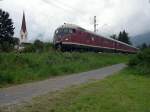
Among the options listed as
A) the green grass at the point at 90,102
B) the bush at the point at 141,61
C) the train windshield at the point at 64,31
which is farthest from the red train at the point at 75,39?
the green grass at the point at 90,102

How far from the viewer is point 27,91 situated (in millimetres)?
14555

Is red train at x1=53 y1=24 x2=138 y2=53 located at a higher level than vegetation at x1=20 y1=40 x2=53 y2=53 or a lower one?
higher

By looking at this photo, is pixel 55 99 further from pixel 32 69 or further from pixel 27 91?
pixel 32 69

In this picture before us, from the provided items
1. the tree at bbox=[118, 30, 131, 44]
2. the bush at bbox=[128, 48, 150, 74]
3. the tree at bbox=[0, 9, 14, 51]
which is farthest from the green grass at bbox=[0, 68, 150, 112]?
the tree at bbox=[118, 30, 131, 44]

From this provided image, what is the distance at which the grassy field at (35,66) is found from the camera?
18975mm

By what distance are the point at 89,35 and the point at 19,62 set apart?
18.9 metres

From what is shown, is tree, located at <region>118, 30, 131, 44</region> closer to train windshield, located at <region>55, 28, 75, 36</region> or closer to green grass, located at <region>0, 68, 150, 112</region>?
train windshield, located at <region>55, 28, 75, 36</region>

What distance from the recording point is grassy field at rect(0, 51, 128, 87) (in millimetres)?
18975

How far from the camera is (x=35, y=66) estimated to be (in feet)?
76.1

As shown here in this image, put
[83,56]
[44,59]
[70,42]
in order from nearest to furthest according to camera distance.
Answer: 1. [44,59]
2. [83,56]
3. [70,42]

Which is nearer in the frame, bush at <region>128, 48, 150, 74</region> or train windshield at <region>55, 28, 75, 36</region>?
bush at <region>128, 48, 150, 74</region>

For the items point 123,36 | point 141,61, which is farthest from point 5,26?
point 123,36

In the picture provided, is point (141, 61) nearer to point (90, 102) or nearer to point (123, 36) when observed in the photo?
point (90, 102)

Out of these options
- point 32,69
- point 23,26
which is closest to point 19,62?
point 32,69
